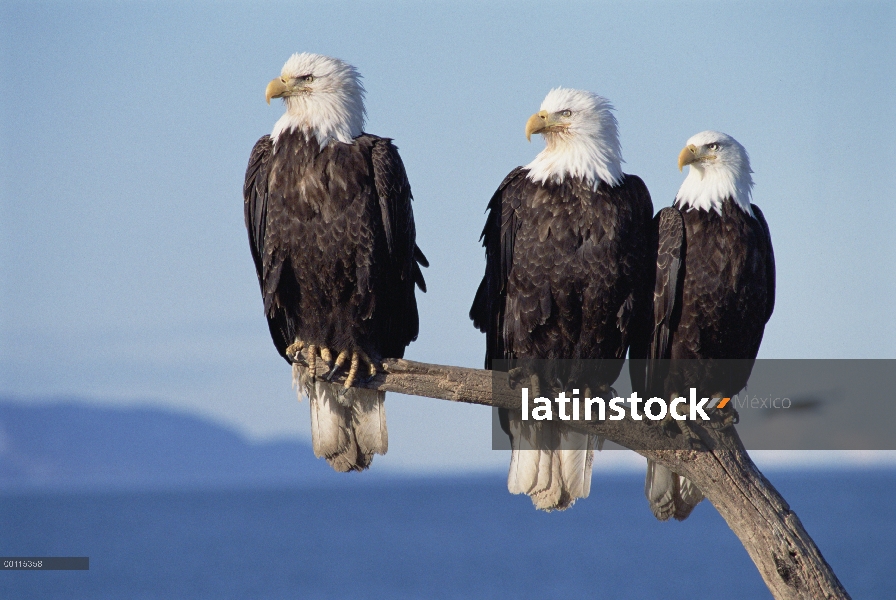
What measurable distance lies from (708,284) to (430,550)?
52.7m

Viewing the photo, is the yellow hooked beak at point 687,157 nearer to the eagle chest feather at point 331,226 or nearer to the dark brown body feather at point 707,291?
the dark brown body feather at point 707,291

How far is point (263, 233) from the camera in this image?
536 centimetres

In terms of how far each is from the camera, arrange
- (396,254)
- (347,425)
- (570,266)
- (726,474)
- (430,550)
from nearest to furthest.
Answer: (726,474) → (570,266) → (396,254) → (347,425) → (430,550)

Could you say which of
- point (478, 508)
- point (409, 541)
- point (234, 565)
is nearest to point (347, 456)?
point (234, 565)

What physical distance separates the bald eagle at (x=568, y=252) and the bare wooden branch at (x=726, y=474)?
40cm

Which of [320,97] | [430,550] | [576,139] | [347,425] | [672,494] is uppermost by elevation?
[320,97]

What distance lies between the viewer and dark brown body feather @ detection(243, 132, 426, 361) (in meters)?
5.11

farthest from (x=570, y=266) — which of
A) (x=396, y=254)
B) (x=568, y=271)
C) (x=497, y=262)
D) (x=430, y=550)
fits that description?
(x=430, y=550)

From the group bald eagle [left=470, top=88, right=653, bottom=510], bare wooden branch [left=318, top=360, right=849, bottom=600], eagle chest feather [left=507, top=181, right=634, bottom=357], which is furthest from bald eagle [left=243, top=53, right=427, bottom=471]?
eagle chest feather [left=507, top=181, right=634, bottom=357]

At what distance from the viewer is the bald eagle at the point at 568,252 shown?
17.0ft

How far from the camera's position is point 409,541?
6003 cm

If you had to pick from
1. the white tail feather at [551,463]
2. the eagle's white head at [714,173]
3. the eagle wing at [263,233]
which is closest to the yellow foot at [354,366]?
the eagle wing at [263,233]

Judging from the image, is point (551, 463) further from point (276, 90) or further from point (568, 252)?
point (276, 90)

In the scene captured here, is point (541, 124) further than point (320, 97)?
Yes
